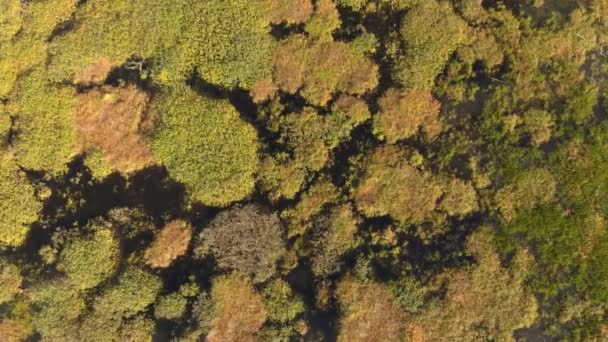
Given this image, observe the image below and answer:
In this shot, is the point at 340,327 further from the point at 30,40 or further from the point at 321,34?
the point at 30,40

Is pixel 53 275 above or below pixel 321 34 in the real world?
below

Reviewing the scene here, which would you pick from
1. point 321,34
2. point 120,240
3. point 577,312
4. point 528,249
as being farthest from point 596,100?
point 120,240

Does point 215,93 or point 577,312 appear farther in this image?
point 215,93

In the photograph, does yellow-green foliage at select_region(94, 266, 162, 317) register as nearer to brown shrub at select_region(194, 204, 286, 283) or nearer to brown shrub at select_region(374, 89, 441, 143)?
brown shrub at select_region(194, 204, 286, 283)

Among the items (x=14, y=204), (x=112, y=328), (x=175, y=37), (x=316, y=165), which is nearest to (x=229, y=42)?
(x=175, y=37)

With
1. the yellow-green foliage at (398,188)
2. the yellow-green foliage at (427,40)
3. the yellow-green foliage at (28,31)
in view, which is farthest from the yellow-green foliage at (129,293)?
the yellow-green foliage at (427,40)

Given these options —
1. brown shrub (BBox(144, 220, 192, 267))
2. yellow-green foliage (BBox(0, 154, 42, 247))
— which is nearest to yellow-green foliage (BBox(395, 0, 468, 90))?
brown shrub (BBox(144, 220, 192, 267))
